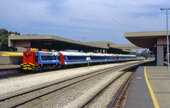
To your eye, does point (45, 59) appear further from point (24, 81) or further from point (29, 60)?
point (24, 81)

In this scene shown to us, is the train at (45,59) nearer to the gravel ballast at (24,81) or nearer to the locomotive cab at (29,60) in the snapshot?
the locomotive cab at (29,60)

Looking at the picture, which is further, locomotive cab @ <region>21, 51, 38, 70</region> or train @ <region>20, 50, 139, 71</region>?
train @ <region>20, 50, 139, 71</region>

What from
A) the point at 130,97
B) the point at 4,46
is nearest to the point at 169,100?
the point at 130,97

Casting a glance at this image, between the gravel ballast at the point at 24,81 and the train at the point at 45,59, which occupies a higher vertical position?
the train at the point at 45,59

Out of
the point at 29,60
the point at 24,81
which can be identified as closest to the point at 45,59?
the point at 29,60

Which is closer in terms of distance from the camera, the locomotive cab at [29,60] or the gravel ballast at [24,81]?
the gravel ballast at [24,81]

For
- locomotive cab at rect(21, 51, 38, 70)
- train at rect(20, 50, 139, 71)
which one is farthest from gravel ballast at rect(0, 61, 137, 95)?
train at rect(20, 50, 139, 71)

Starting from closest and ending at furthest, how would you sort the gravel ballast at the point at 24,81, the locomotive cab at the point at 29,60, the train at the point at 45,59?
the gravel ballast at the point at 24,81
the locomotive cab at the point at 29,60
the train at the point at 45,59

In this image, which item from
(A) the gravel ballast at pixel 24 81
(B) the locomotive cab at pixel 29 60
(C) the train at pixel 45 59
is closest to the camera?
(A) the gravel ballast at pixel 24 81

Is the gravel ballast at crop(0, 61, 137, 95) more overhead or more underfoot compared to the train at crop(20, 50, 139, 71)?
more underfoot

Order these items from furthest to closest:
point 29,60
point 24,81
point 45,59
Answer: point 45,59 → point 29,60 → point 24,81

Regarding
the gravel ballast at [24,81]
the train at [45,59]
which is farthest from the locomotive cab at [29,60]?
the gravel ballast at [24,81]

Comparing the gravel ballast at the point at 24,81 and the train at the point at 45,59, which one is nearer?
the gravel ballast at the point at 24,81

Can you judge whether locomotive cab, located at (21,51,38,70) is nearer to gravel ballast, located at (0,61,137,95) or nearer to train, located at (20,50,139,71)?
train, located at (20,50,139,71)
